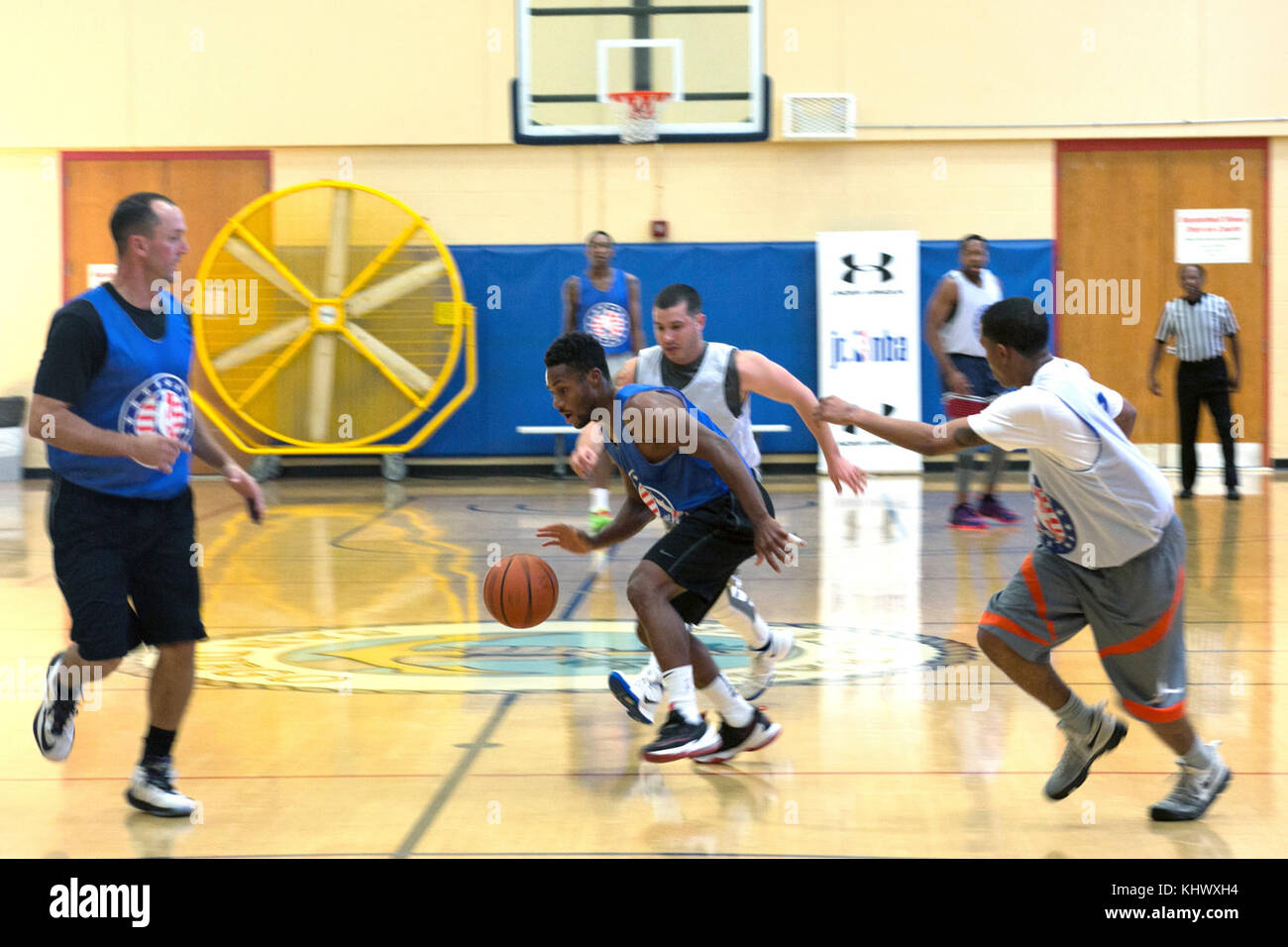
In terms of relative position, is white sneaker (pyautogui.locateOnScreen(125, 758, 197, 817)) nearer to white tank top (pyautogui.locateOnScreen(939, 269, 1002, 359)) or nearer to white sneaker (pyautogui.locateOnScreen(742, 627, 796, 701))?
white sneaker (pyautogui.locateOnScreen(742, 627, 796, 701))

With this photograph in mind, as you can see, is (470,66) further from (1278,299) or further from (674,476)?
(674,476)

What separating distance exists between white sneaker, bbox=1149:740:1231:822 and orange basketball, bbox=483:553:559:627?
2.28m

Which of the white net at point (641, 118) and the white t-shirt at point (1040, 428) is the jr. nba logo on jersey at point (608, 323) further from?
the white t-shirt at point (1040, 428)

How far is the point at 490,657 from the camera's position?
6418 millimetres

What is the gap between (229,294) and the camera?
1448 cm

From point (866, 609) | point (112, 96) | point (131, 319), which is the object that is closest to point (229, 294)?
point (112, 96)

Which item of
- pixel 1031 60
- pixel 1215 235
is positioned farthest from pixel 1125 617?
pixel 1215 235

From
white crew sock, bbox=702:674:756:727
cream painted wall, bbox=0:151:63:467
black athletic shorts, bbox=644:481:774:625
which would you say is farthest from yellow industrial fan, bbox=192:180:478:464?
white crew sock, bbox=702:674:756:727

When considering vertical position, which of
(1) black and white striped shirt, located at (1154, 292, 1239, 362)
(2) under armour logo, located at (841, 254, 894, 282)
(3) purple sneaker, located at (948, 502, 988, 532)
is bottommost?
(3) purple sneaker, located at (948, 502, 988, 532)

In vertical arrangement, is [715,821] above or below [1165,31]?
below

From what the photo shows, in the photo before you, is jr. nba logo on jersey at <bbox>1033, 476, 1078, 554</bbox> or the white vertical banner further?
the white vertical banner

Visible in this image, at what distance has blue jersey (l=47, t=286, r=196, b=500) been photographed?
4125 millimetres

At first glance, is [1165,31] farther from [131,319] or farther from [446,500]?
[131,319]
